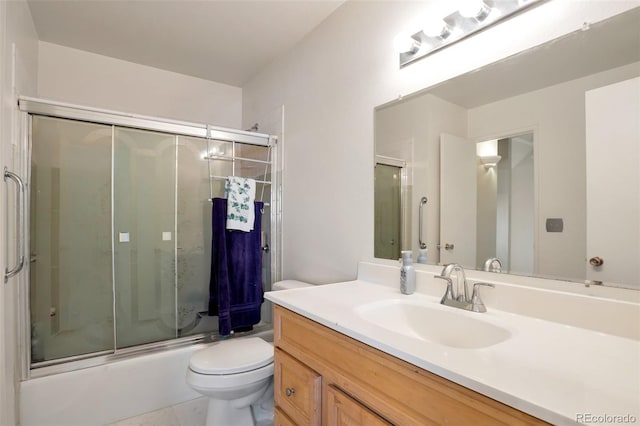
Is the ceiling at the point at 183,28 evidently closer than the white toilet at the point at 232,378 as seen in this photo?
No

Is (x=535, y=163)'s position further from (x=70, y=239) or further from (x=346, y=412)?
(x=70, y=239)

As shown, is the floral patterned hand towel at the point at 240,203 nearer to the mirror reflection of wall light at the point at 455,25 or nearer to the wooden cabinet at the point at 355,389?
the wooden cabinet at the point at 355,389

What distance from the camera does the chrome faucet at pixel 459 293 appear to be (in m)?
1.06

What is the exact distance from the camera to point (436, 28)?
50.4 inches

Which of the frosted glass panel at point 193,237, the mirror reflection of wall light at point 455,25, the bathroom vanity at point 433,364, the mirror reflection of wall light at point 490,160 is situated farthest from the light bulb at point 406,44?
the frosted glass panel at point 193,237

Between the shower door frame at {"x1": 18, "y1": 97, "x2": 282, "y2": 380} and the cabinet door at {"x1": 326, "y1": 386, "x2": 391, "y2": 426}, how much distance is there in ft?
5.06

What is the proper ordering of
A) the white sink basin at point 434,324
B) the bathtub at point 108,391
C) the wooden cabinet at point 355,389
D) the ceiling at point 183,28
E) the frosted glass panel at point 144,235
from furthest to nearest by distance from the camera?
1. the frosted glass panel at point 144,235
2. the ceiling at point 183,28
3. the bathtub at point 108,391
4. the white sink basin at point 434,324
5. the wooden cabinet at point 355,389

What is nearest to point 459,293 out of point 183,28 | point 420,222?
point 420,222

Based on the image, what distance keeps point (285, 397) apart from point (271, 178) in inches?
65.8

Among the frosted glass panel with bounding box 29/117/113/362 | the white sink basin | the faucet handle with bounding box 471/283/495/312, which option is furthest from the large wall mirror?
the frosted glass panel with bounding box 29/117/113/362

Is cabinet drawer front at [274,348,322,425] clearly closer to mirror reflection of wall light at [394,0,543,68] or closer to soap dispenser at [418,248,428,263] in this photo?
soap dispenser at [418,248,428,263]

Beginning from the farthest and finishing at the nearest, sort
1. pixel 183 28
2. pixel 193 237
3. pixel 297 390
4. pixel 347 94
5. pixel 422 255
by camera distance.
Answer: pixel 193 237, pixel 183 28, pixel 347 94, pixel 422 255, pixel 297 390

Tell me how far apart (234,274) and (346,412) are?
1494mm

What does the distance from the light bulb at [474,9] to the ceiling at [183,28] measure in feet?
2.87
